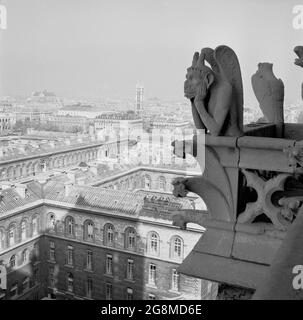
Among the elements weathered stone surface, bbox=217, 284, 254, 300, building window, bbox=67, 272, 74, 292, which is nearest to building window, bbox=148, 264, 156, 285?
building window, bbox=67, 272, 74, 292

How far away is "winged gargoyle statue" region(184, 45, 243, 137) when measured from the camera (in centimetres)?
146

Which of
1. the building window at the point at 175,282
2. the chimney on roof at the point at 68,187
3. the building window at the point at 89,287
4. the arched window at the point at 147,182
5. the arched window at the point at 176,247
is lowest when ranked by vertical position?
the building window at the point at 89,287

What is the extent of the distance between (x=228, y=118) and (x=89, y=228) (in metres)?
12.3

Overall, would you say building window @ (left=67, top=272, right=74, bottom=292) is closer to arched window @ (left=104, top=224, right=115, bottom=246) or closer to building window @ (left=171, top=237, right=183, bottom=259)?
arched window @ (left=104, top=224, right=115, bottom=246)

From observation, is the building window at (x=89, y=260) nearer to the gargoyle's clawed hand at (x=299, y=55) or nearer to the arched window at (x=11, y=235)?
the arched window at (x=11, y=235)

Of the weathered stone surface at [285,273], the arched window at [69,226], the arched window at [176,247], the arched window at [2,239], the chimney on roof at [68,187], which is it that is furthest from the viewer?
the chimney on roof at [68,187]

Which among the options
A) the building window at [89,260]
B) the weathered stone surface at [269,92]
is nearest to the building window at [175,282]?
the building window at [89,260]

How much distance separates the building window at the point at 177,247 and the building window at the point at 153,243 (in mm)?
480

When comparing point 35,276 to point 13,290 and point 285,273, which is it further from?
point 285,273

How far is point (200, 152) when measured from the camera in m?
1.45

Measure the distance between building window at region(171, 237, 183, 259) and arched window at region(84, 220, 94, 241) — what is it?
2.44 m

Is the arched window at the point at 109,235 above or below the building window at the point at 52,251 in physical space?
above

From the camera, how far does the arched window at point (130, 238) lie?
12836mm
